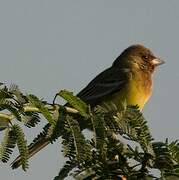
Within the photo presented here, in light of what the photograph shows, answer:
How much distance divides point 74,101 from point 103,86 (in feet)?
18.0

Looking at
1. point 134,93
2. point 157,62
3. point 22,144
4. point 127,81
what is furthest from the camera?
point 157,62

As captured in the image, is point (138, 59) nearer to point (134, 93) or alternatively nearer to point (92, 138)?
point (134, 93)

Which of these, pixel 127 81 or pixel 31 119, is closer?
pixel 31 119

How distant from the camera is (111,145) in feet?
12.3

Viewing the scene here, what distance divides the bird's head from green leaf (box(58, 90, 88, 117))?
20.3 ft

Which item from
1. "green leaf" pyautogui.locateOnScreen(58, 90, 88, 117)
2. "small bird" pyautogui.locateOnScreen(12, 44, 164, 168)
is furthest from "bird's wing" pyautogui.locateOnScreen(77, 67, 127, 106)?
"green leaf" pyautogui.locateOnScreen(58, 90, 88, 117)

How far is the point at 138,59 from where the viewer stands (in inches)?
405

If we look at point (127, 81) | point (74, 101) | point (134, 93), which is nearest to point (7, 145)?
point (74, 101)

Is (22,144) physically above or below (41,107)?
below

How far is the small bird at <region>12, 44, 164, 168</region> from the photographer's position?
28.1ft

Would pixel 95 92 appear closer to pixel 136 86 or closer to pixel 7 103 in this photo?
pixel 136 86

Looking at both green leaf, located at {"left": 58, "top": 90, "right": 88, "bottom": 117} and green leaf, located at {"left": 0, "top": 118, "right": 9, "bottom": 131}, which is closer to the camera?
green leaf, located at {"left": 0, "top": 118, "right": 9, "bottom": 131}

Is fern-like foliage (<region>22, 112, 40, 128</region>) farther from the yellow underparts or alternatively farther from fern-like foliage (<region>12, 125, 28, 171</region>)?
the yellow underparts

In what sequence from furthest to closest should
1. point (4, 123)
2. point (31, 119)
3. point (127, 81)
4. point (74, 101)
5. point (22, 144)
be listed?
point (127, 81), point (31, 119), point (74, 101), point (4, 123), point (22, 144)
